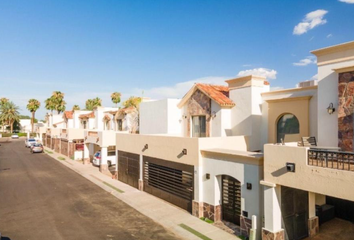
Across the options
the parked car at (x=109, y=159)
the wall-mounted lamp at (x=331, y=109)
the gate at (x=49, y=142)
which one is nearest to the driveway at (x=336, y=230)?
the wall-mounted lamp at (x=331, y=109)

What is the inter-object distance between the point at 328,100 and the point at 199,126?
9797 mm

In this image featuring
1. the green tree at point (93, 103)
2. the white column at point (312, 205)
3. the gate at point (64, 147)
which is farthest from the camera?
the green tree at point (93, 103)

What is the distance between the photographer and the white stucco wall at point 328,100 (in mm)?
11180

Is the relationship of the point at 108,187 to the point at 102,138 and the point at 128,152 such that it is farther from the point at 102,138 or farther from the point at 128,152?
the point at 102,138

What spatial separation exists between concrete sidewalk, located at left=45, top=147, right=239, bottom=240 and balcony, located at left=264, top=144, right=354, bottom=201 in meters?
3.81

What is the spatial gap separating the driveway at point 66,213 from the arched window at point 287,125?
9.09 metres

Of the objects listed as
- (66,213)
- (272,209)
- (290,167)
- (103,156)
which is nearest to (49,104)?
(103,156)

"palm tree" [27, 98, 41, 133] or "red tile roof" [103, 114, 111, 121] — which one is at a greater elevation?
"palm tree" [27, 98, 41, 133]

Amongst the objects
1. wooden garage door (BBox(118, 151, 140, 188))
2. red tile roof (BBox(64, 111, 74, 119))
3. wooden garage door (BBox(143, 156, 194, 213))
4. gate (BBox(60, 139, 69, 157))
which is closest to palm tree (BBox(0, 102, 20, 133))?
red tile roof (BBox(64, 111, 74, 119))

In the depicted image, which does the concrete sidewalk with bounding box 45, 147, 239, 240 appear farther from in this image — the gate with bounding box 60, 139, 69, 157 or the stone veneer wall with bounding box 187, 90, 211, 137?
the gate with bounding box 60, 139, 69, 157

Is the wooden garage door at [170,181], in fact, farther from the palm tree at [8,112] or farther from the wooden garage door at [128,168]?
the palm tree at [8,112]

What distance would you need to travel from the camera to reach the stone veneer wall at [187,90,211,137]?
1864 cm

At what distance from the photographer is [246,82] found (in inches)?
667

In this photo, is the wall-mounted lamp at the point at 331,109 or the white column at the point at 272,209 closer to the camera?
the white column at the point at 272,209
